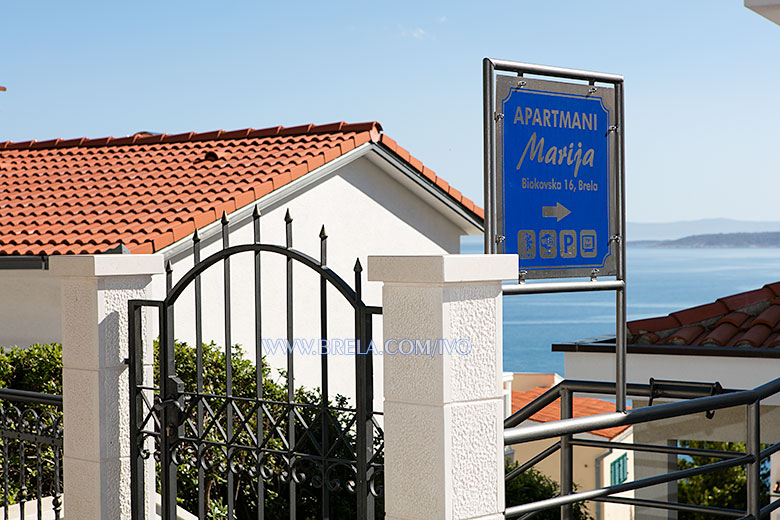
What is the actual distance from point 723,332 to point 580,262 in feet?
13.9

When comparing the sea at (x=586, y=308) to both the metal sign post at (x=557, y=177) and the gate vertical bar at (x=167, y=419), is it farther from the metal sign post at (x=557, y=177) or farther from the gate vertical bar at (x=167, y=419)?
the metal sign post at (x=557, y=177)

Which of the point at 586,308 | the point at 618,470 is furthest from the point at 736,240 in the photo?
the point at 618,470

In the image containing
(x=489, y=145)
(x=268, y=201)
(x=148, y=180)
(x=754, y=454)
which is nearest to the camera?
(x=489, y=145)

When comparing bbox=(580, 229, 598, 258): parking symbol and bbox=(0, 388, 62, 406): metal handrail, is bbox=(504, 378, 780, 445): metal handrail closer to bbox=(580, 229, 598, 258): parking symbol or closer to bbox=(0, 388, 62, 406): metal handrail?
bbox=(580, 229, 598, 258): parking symbol

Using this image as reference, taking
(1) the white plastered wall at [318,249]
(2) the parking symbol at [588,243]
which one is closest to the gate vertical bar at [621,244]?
(2) the parking symbol at [588,243]

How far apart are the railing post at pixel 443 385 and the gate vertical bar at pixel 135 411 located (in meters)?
1.72

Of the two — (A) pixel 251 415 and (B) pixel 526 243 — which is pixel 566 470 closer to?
(B) pixel 526 243

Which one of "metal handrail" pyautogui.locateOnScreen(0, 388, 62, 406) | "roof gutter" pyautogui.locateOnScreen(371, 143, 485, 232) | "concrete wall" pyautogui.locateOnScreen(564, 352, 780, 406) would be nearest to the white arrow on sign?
"metal handrail" pyautogui.locateOnScreen(0, 388, 62, 406)

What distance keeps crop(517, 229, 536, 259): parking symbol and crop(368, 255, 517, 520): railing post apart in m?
0.17

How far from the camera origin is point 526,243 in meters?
3.21

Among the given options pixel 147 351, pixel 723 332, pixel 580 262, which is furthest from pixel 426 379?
pixel 723 332

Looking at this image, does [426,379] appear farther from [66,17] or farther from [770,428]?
[66,17]

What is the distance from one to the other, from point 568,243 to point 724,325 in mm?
4505

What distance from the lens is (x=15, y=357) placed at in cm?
860
